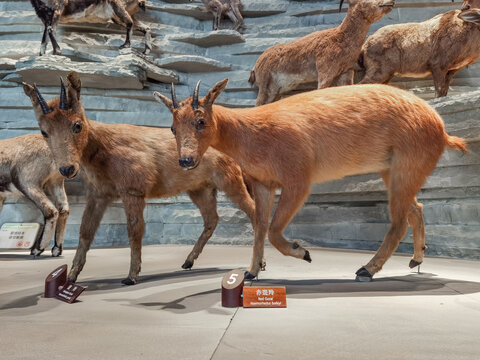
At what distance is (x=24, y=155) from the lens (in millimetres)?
5945

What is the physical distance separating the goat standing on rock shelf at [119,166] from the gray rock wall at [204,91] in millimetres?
2808

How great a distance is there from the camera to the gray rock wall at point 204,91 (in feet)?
18.3

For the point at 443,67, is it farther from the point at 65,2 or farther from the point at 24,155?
the point at 65,2

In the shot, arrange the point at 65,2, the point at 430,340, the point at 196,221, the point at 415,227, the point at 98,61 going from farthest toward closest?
the point at 98,61, the point at 65,2, the point at 196,221, the point at 415,227, the point at 430,340

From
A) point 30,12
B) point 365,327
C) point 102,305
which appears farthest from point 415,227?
point 30,12

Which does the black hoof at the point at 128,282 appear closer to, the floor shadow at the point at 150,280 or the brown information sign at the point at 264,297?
the floor shadow at the point at 150,280

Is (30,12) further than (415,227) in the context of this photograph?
Yes

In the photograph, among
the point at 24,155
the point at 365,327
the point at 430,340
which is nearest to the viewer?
the point at 430,340

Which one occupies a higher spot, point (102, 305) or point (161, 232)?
point (102, 305)

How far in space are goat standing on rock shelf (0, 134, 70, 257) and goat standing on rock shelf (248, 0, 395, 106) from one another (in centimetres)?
371

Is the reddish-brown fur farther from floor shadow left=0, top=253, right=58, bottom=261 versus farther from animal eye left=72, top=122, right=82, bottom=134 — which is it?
floor shadow left=0, top=253, right=58, bottom=261

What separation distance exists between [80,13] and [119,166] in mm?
6190

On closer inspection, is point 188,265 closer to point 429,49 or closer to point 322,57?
point 322,57

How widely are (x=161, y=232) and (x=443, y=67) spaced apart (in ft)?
17.1
